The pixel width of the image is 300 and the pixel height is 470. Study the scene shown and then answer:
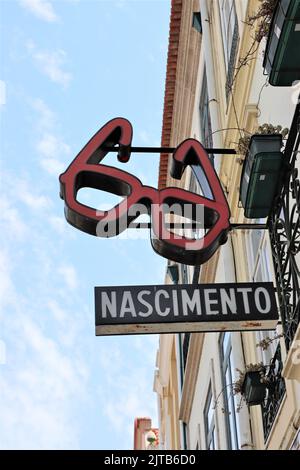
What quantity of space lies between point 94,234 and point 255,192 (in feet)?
4.63

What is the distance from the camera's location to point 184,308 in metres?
7.76

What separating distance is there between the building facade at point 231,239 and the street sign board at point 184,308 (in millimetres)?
198

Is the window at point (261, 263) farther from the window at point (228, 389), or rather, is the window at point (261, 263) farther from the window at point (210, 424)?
the window at point (210, 424)

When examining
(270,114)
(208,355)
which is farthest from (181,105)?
(270,114)

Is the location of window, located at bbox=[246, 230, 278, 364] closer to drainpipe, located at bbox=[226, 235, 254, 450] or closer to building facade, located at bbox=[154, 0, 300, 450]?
building facade, located at bbox=[154, 0, 300, 450]

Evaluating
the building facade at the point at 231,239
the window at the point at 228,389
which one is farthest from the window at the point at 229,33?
the window at the point at 228,389

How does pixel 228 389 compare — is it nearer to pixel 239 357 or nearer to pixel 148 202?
pixel 239 357

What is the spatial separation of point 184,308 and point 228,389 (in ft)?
20.6

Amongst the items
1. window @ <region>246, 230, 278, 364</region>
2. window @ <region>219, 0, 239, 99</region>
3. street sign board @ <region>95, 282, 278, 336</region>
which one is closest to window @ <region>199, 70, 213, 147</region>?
window @ <region>219, 0, 239, 99</region>

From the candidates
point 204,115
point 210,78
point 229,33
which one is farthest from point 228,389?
point 229,33

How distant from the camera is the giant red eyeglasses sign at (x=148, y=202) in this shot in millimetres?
7840
